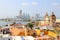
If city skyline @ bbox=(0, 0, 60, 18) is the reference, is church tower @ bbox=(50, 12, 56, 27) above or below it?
below

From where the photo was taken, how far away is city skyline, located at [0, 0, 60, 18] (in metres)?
2.78

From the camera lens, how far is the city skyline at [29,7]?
2.78m

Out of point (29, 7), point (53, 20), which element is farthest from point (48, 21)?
point (29, 7)

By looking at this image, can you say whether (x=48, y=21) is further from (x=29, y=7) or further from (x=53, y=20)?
(x=29, y=7)

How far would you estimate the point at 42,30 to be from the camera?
276 cm

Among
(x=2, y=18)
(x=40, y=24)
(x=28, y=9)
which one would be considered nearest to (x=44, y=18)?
(x=40, y=24)

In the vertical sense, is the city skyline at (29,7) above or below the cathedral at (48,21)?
above

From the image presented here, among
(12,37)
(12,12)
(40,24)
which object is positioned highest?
(12,12)

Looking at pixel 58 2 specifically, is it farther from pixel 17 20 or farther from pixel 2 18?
pixel 2 18

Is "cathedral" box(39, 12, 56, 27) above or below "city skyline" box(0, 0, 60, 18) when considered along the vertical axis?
below

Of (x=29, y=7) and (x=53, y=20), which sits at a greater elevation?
(x=29, y=7)

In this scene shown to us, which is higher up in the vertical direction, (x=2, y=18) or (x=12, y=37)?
(x=2, y=18)

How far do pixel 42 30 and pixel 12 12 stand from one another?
0.62 metres

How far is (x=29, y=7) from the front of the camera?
9.25 feet
